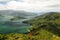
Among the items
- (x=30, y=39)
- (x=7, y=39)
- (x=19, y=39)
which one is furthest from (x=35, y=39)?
(x=7, y=39)

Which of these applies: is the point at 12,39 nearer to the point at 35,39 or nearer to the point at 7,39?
the point at 7,39

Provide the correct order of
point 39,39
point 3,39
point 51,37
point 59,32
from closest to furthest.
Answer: point 3,39, point 39,39, point 51,37, point 59,32

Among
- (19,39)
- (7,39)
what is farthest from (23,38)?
(7,39)

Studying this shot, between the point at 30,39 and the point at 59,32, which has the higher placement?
the point at 30,39

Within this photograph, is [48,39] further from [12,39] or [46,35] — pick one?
[12,39]

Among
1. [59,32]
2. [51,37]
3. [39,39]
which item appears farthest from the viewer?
[59,32]

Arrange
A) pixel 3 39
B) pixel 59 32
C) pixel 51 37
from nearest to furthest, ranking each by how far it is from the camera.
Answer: pixel 3 39, pixel 51 37, pixel 59 32

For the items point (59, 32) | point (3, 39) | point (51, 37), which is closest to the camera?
point (3, 39)

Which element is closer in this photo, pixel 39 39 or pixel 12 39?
pixel 12 39

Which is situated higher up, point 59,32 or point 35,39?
point 35,39
